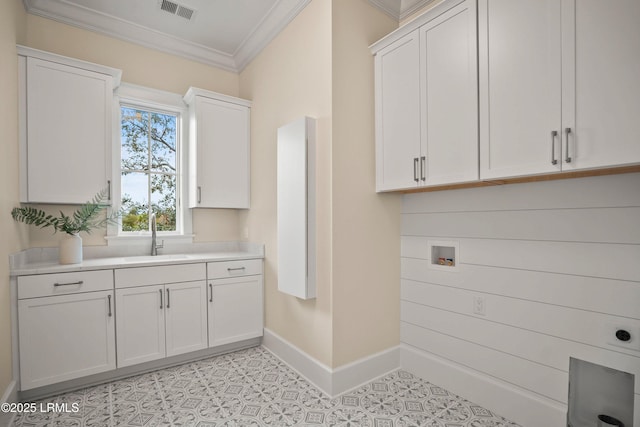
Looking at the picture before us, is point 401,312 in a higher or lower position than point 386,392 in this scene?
higher

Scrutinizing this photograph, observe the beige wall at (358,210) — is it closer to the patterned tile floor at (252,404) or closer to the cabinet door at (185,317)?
the patterned tile floor at (252,404)

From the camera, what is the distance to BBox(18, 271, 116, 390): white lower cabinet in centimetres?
205

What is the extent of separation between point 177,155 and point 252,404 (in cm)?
241

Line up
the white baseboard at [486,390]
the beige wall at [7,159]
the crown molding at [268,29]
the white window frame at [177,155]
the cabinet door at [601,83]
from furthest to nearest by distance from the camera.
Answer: the white window frame at [177,155], the crown molding at [268,29], the beige wall at [7,159], the white baseboard at [486,390], the cabinet door at [601,83]

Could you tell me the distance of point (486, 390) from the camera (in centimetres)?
202

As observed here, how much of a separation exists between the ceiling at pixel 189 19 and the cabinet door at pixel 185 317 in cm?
224

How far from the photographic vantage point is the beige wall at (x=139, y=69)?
2602 mm

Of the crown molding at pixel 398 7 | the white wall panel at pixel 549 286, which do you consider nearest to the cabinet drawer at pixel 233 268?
the white wall panel at pixel 549 286

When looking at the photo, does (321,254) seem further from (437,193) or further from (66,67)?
(66,67)

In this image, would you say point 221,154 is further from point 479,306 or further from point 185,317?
point 479,306

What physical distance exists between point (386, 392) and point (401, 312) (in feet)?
1.94

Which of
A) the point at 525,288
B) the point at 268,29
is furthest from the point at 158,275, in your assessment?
the point at 525,288

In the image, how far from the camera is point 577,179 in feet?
5.48

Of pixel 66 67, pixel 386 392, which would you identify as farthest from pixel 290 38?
pixel 386 392
